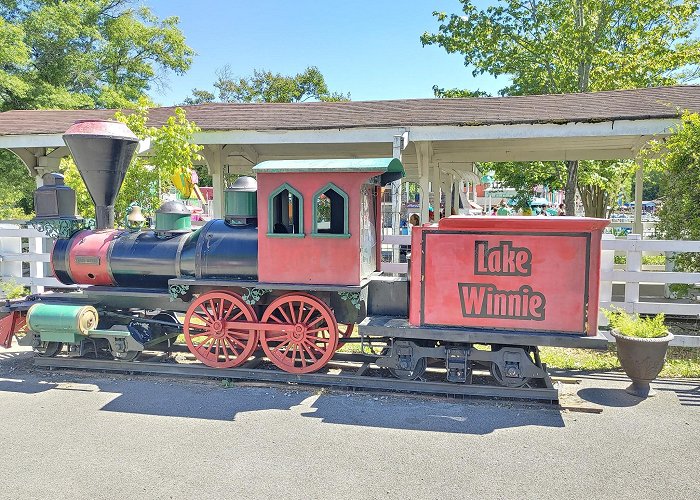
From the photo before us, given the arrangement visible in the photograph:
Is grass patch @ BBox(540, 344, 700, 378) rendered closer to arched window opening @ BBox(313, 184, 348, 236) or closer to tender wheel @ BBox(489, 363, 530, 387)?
tender wheel @ BBox(489, 363, 530, 387)

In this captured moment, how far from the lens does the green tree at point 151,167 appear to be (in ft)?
30.1

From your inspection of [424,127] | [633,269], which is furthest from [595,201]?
[633,269]

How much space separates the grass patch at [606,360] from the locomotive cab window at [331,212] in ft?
10.7

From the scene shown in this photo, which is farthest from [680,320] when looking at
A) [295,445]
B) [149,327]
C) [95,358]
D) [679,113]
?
[95,358]

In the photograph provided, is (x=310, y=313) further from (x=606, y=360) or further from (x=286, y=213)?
(x=606, y=360)

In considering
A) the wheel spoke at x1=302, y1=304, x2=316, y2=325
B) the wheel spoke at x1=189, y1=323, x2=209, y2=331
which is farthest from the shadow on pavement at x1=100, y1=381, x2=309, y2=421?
the wheel spoke at x1=302, y1=304, x2=316, y2=325

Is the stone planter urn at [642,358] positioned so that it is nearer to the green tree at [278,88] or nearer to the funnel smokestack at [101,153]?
the funnel smokestack at [101,153]

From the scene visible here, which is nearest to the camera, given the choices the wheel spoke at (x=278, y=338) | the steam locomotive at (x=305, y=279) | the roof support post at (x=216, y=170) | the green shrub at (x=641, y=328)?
the steam locomotive at (x=305, y=279)

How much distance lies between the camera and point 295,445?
4508mm

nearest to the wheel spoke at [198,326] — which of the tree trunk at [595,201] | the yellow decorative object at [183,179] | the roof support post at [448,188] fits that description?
the yellow decorative object at [183,179]

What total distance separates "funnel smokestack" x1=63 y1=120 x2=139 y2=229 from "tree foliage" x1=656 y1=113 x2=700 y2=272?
718cm

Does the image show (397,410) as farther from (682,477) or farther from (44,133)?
(44,133)

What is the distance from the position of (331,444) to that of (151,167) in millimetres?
6920

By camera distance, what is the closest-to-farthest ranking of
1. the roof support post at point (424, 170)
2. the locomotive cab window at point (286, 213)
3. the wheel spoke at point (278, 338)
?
the locomotive cab window at point (286, 213) → the wheel spoke at point (278, 338) → the roof support post at point (424, 170)
